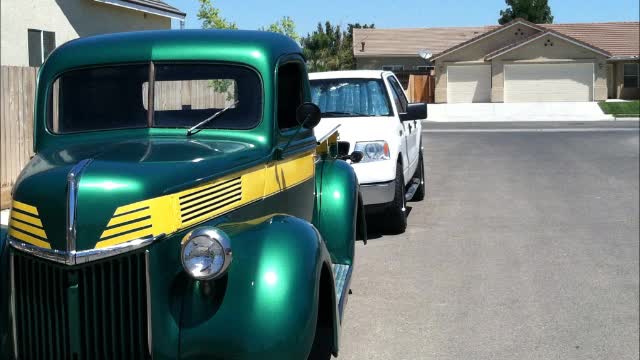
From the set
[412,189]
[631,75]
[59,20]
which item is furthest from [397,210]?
[631,75]

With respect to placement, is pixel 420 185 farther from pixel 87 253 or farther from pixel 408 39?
pixel 408 39

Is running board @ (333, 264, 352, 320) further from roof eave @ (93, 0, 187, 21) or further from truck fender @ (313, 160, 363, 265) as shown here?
roof eave @ (93, 0, 187, 21)

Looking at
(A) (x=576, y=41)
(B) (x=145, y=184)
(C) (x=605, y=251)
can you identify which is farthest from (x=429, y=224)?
(A) (x=576, y=41)

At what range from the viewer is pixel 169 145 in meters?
4.07

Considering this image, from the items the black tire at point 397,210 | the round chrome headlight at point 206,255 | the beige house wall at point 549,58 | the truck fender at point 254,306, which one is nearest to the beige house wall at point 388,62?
the beige house wall at point 549,58

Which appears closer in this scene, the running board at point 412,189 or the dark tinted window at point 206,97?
the dark tinted window at point 206,97

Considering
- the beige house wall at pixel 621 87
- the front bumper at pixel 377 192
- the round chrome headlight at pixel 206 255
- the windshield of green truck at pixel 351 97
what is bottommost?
the front bumper at pixel 377 192

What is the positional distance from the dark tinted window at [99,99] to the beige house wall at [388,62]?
48.0 metres

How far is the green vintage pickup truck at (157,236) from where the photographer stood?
3.34 meters

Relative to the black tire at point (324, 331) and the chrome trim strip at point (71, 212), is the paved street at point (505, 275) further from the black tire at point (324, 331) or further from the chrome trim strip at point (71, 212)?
the chrome trim strip at point (71, 212)

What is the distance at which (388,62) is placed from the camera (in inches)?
2087

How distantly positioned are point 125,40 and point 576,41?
4159 cm

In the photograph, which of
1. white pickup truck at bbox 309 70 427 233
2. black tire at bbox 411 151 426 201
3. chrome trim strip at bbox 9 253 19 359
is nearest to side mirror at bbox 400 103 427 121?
white pickup truck at bbox 309 70 427 233

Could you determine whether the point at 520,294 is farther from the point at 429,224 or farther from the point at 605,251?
the point at 429,224
